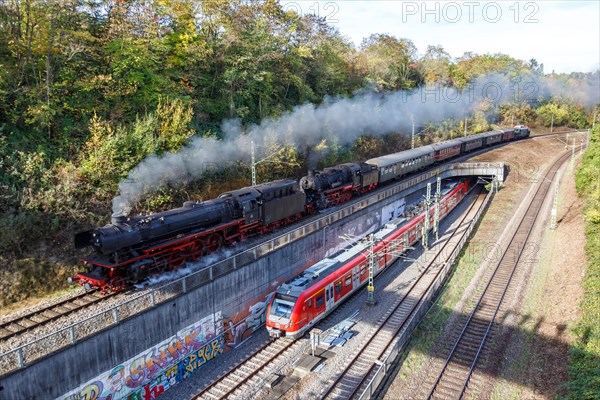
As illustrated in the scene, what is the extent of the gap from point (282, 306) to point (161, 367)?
631 cm

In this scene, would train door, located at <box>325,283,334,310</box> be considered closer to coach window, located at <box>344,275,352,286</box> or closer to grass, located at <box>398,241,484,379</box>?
coach window, located at <box>344,275,352,286</box>

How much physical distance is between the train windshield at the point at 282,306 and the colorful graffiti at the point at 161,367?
2887mm

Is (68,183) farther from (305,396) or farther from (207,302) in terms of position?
(305,396)

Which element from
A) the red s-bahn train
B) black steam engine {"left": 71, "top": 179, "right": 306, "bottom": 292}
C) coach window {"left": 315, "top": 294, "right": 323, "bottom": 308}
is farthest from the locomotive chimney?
coach window {"left": 315, "top": 294, "right": 323, "bottom": 308}

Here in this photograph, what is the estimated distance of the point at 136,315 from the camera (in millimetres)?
16891

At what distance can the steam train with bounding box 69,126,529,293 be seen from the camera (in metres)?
17.8

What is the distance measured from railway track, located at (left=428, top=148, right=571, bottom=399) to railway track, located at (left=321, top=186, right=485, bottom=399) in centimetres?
291

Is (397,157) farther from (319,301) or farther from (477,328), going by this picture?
(319,301)

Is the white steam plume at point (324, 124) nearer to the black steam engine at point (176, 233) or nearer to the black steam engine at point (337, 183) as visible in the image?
the black steam engine at point (176, 233)

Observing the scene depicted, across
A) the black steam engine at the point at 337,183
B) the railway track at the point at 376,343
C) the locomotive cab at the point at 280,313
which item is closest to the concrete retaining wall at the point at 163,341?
the locomotive cab at the point at 280,313

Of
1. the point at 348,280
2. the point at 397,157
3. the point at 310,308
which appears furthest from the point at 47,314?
the point at 397,157

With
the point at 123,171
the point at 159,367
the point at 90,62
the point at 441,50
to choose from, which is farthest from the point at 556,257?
the point at 441,50

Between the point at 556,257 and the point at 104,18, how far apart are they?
3761 centimetres

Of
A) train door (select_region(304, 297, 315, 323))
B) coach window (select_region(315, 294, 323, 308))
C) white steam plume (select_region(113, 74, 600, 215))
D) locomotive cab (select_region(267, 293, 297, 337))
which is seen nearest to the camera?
locomotive cab (select_region(267, 293, 297, 337))
